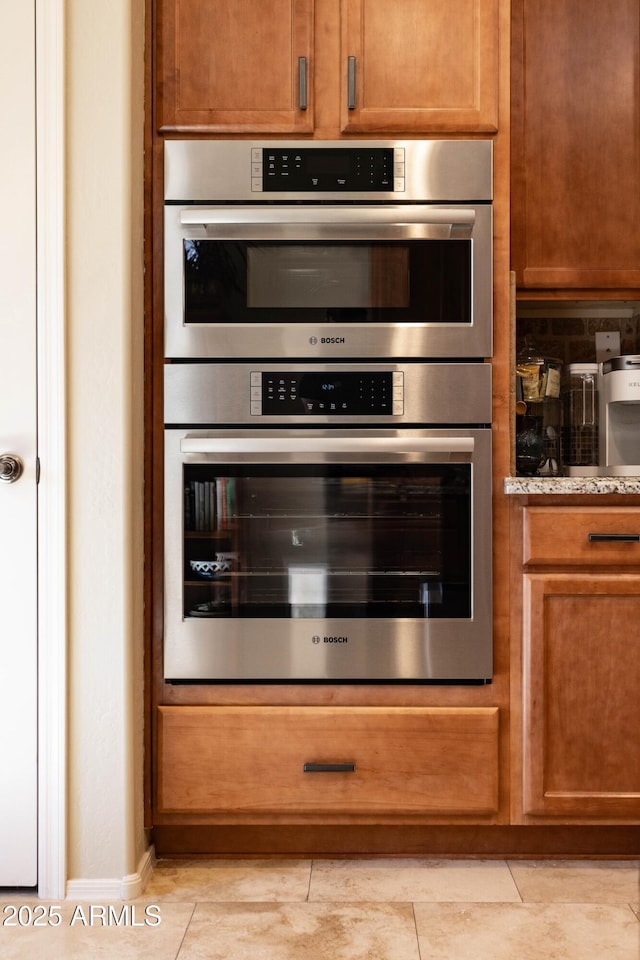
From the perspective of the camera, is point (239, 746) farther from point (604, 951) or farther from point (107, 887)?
point (604, 951)

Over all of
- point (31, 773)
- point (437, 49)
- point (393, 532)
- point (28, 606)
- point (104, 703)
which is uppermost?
point (437, 49)

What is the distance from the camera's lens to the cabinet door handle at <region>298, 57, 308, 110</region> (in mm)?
1795

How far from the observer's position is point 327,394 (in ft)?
5.89

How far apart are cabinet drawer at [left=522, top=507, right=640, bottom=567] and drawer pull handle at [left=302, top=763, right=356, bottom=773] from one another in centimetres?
62

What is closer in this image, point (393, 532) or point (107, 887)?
point (107, 887)

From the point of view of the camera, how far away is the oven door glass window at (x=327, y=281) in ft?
5.91

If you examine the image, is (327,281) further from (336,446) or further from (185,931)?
(185,931)

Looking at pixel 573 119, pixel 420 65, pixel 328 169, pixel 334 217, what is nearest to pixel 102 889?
pixel 334 217

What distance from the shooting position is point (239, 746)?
178 cm

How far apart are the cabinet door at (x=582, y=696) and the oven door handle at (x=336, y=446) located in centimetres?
35

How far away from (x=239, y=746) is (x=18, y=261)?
1.18m

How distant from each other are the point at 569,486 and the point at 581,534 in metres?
0.11

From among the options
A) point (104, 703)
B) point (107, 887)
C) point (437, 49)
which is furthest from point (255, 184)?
point (107, 887)

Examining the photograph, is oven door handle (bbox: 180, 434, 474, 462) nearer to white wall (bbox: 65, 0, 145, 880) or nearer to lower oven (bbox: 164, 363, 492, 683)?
lower oven (bbox: 164, 363, 492, 683)
